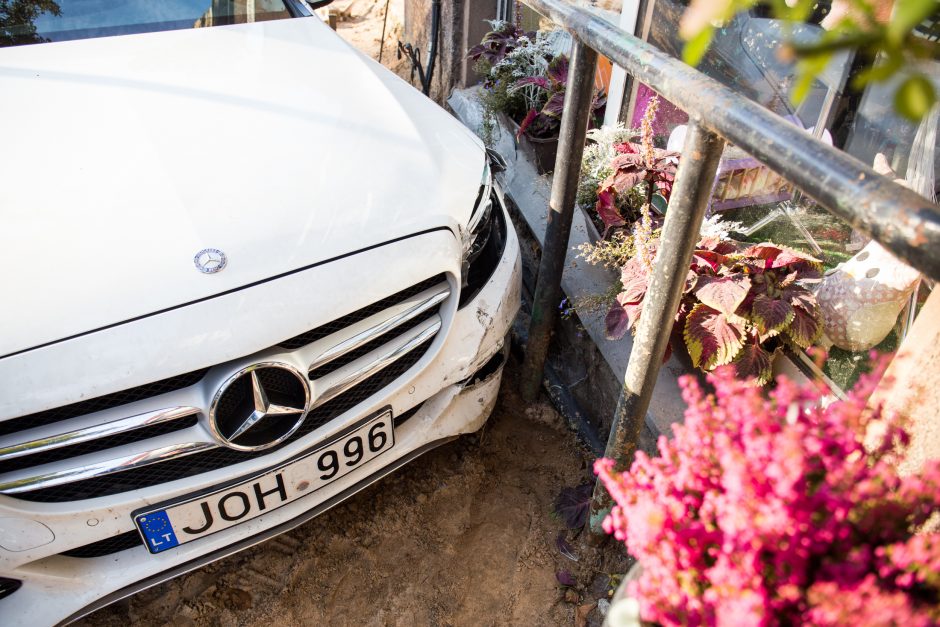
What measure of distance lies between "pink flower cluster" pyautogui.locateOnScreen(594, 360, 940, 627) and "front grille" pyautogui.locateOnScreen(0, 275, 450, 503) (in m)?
0.86

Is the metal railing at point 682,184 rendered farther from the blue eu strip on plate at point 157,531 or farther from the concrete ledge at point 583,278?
the blue eu strip on plate at point 157,531

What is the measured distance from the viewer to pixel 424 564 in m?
2.13

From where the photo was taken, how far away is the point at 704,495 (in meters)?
1.13

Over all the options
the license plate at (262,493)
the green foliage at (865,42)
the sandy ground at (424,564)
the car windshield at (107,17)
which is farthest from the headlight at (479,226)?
the green foliage at (865,42)

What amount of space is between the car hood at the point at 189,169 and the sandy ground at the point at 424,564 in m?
1.01

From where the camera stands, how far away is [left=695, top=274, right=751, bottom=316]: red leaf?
1821mm

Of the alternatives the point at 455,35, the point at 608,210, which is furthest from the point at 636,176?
the point at 455,35

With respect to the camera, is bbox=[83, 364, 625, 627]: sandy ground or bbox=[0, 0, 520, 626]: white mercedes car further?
bbox=[83, 364, 625, 627]: sandy ground

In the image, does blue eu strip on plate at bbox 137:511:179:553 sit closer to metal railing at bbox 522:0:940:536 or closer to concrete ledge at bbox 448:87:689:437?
metal railing at bbox 522:0:940:536

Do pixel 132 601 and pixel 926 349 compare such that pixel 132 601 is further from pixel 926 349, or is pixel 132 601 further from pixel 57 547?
pixel 926 349

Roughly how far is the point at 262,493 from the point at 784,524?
1.28 metres

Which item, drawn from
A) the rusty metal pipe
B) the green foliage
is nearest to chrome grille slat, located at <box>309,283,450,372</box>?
the rusty metal pipe

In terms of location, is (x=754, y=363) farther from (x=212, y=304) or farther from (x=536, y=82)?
(x=536, y=82)

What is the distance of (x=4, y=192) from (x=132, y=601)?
4.06 ft
